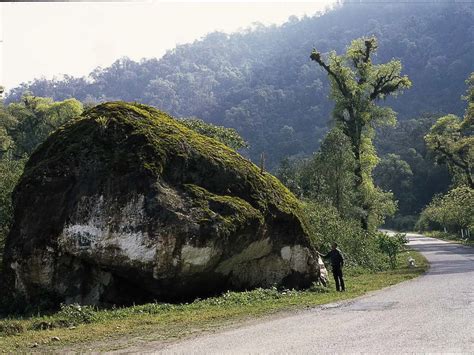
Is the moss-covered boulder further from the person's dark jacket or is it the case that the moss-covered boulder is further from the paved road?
the paved road

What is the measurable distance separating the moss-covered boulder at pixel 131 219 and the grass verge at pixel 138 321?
110cm

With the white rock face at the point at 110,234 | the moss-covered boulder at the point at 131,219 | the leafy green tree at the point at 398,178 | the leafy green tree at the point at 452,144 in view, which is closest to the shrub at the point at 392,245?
the moss-covered boulder at the point at 131,219

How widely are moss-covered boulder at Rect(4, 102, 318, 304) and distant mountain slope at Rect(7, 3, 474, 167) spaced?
96.2 metres

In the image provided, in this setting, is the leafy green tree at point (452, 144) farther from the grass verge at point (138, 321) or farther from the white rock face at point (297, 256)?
the grass verge at point (138, 321)


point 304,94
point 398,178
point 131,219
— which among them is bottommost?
point 131,219

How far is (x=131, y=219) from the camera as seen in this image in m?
13.0

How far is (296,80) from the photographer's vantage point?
15488 cm

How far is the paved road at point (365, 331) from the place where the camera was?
7.72 meters

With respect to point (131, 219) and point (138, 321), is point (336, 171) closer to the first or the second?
point (131, 219)

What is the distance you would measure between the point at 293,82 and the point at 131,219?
146672 millimetres

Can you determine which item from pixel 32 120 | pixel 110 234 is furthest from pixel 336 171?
pixel 32 120

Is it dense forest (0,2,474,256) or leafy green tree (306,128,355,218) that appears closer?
leafy green tree (306,128,355,218)

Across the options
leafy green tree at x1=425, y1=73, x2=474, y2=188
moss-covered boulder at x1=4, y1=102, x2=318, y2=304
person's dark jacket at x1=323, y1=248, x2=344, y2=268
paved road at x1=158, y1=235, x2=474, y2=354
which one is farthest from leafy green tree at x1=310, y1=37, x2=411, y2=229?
paved road at x1=158, y1=235, x2=474, y2=354

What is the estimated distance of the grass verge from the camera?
9.29m
